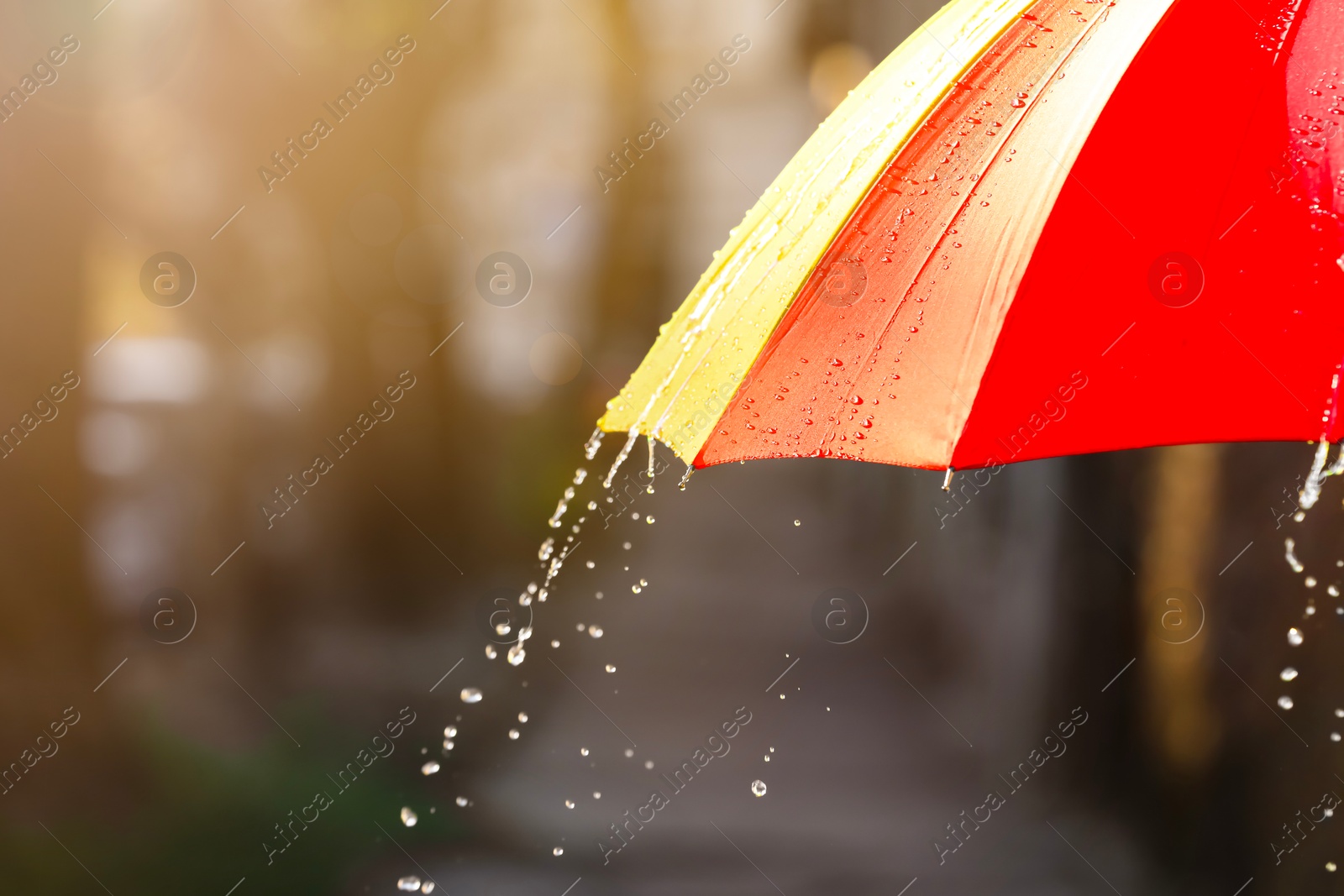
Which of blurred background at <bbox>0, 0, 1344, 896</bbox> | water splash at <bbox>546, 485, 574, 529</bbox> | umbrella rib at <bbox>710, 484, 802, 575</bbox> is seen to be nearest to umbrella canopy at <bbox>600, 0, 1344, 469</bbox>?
water splash at <bbox>546, 485, 574, 529</bbox>

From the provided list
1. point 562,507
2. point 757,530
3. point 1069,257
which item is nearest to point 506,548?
point 757,530

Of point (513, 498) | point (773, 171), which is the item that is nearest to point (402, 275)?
point (513, 498)

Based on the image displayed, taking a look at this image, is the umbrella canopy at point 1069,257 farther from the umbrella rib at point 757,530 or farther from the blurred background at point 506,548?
the umbrella rib at point 757,530

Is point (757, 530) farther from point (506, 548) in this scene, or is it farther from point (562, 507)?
point (562, 507)

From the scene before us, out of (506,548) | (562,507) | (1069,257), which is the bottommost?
(562,507)

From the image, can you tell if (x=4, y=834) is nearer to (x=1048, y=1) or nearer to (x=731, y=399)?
(x=731, y=399)

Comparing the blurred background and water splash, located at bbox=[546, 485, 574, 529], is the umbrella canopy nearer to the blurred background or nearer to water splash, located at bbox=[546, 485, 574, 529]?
water splash, located at bbox=[546, 485, 574, 529]
